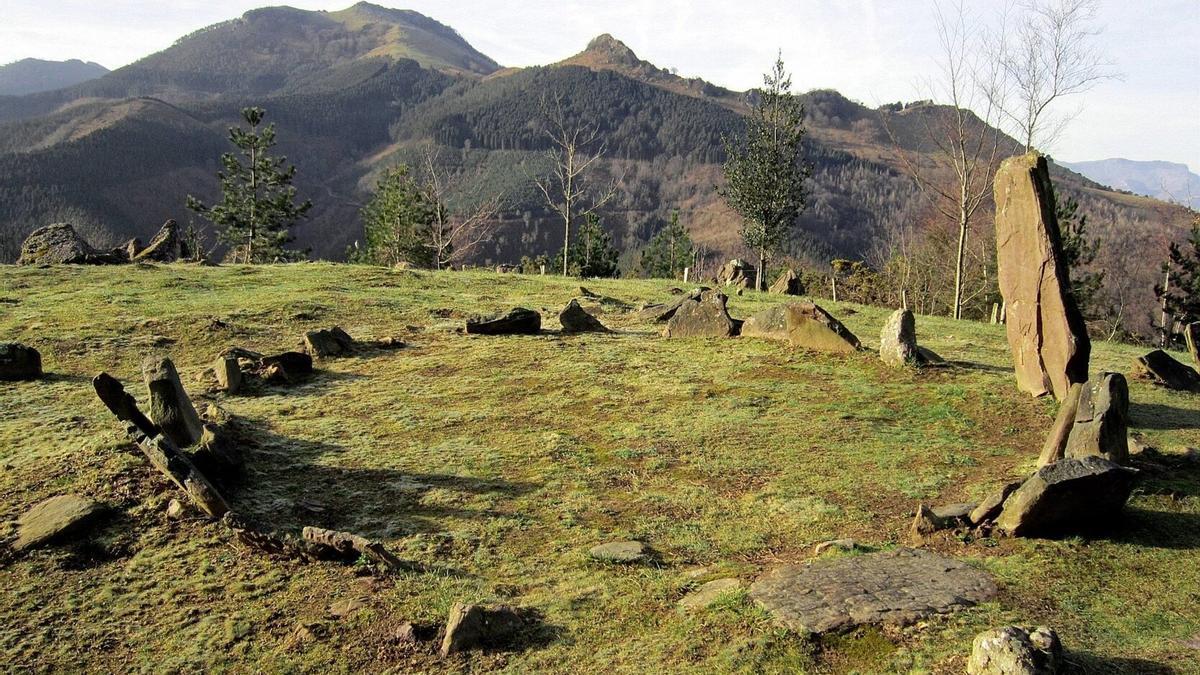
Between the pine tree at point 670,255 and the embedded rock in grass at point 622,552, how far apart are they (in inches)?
1905

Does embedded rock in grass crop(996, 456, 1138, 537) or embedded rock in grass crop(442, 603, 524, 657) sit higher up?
embedded rock in grass crop(996, 456, 1138, 537)

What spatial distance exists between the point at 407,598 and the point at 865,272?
155 feet

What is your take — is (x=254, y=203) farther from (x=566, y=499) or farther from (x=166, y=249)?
(x=566, y=499)

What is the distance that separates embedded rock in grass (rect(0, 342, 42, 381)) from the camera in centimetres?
1167

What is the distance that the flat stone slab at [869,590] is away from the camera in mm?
5410

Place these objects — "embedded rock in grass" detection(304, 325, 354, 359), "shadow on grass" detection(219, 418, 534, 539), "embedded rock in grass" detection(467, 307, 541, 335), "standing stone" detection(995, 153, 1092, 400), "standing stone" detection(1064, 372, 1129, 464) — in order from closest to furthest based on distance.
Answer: "shadow on grass" detection(219, 418, 534, 539) → "standing stone" detection(1064, 372, 1129, 464) → "standing stone" detection(995, 153, 1092, 400) → "embedded rock in grass" detection(304, 325, 354, 359) → "embedded rock in grass" detection(467, 307, 541, 335)

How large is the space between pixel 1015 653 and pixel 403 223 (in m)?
51.5

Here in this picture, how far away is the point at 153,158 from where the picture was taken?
148375 millimetres

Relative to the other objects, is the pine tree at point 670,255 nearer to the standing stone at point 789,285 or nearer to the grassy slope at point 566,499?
the standing stone at point 789,285

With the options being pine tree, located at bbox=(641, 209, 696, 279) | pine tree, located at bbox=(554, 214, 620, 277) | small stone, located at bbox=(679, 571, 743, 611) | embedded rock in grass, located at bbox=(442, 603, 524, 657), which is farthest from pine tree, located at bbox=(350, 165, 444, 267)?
embedded rock in grass, located at bbox=(442, 603, 524, 657)

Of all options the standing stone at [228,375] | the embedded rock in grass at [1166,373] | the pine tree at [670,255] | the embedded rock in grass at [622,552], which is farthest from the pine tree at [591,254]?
the embedded rock in grass at [622,552]

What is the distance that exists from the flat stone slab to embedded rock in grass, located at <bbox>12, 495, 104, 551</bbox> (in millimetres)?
5668

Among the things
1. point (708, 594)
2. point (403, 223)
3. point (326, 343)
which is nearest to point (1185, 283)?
point (326, 343)

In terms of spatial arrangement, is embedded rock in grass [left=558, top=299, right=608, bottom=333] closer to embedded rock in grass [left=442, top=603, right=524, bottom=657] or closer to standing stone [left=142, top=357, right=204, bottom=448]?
standing stone [left=142, top=357, right=204, bottom=448]
